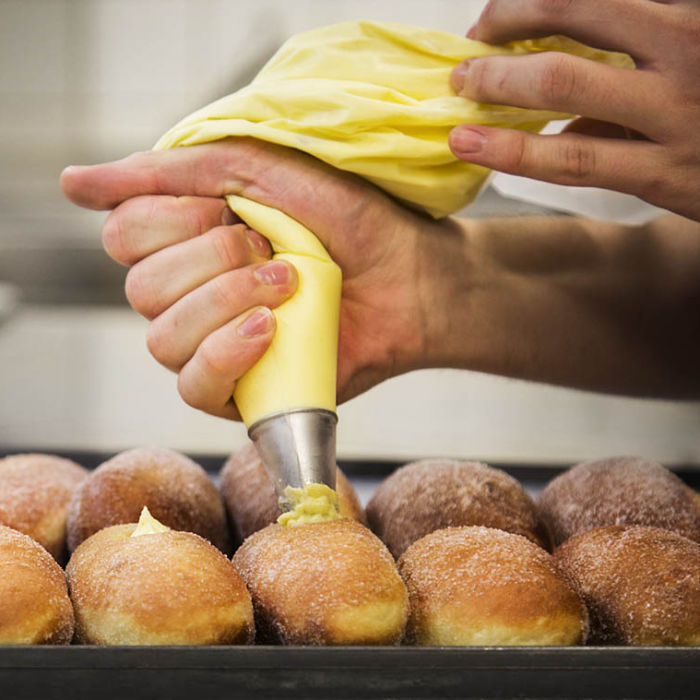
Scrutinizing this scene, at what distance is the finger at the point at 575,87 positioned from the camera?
74cm

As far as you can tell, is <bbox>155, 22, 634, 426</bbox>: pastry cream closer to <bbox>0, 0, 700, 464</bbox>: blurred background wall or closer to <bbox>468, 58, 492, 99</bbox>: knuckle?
<bbox>468, 58, 492, 99</bbox>: knuckle

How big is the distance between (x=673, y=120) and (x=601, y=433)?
200cm

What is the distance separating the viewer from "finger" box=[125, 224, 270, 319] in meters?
0.82

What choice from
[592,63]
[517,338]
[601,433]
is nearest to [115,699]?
[592,63]

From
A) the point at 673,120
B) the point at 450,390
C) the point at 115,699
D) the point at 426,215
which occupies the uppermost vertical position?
the point at 673,120

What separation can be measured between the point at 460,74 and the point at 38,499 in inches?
22.8

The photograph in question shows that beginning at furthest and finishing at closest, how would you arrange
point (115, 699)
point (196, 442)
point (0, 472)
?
point (196, 442) < point (0, 472) < point (115, 699)

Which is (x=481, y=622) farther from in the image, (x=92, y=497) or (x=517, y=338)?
(x=517, y=338)

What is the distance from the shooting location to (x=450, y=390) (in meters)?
2.87

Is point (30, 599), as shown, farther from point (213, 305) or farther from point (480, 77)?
point (480, 77)

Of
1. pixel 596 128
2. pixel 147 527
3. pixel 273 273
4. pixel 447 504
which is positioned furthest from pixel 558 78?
pixel 147 527

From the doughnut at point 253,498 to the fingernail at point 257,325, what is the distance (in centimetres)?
15

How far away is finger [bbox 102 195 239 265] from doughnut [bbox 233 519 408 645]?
32cm

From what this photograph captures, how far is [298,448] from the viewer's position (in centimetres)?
73
